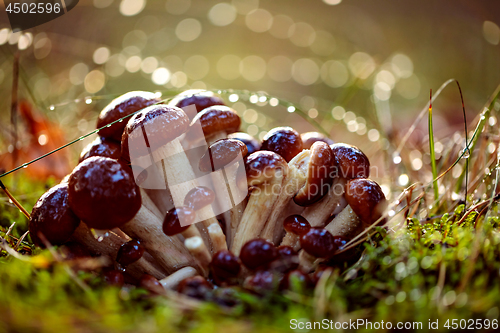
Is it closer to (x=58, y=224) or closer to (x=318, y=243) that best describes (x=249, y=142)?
(x=318, y=243)

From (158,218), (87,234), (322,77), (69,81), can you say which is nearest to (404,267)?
(158,218)

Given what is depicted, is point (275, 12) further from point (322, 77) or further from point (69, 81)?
point (69, 81)

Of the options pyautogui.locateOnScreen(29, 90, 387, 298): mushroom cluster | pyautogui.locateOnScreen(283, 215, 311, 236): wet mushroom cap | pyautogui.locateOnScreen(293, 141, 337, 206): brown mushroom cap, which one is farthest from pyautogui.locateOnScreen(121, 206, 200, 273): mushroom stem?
pyautogui.locateOnScreen(293, 141, 337, 206): brown mushroom cap

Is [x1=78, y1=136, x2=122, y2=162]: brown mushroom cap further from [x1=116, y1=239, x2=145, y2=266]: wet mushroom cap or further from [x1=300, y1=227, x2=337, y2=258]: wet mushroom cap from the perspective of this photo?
[x1=300, y1=227, x2=337, y2=258]: wet mushroom cap

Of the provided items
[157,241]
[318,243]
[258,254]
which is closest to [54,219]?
[157,241]

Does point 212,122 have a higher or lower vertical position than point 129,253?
higher

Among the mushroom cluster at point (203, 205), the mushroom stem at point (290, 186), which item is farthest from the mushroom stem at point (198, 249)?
the mushroom stem at point (290, 186)
